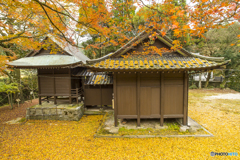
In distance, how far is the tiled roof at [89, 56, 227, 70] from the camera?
200 inches

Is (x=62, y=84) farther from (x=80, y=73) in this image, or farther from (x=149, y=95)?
(x=149, y=95)

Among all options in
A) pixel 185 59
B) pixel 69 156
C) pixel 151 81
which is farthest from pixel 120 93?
pixel 185 59

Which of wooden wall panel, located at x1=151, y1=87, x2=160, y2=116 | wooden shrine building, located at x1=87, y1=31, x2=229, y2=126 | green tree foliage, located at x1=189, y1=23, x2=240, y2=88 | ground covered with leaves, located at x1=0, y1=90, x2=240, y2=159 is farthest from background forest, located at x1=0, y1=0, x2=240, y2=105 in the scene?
green tree foliage, located at x1=189, y1=23, x2=240, y2=88

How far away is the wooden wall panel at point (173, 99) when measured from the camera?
5.97 metres

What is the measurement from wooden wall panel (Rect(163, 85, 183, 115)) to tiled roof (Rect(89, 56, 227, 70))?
1.28 m

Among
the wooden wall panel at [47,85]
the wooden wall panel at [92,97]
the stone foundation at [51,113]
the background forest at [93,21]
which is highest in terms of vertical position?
the background forest at [93,21]

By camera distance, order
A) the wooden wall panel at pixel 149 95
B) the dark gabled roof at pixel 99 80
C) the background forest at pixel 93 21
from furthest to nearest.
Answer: the dark gabled roof at pixel 99 80, the wooden wall panel at pixel 149 95, the background forest at pixel 93 21

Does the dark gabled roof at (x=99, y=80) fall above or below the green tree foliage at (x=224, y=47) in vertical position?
below

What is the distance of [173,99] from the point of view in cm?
600

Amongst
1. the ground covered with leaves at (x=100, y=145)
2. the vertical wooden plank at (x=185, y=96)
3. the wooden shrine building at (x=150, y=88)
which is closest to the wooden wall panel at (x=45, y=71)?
the ground covered with leaves at (x=100, y=145)

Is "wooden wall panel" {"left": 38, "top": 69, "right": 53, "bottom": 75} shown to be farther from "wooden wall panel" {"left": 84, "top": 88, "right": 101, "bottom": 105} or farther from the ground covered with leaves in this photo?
the ground covered with leaves

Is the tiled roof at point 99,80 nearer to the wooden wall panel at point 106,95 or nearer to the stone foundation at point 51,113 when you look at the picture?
the wooden wall panel at point 106,95

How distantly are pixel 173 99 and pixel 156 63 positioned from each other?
227cm

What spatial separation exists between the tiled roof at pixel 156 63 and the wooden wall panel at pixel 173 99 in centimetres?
128
